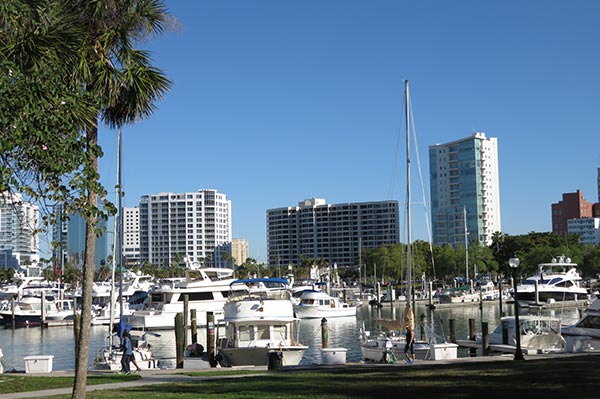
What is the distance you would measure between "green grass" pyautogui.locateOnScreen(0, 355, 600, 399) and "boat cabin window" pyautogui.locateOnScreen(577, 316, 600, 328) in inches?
652

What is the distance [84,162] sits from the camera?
15.2m

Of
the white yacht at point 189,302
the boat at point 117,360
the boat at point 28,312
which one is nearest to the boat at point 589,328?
the boat at point 117,360

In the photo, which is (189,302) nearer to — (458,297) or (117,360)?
(117,360)

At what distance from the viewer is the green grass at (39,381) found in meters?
24.8

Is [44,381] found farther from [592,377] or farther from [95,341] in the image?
[95,341]

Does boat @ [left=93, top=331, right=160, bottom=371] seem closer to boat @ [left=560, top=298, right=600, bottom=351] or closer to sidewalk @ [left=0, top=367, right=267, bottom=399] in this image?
sidewalk @ [left=0, top=367, right=267, bottom=399]

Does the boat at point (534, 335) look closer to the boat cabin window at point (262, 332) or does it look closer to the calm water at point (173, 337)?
the calm water at point (173, 337)

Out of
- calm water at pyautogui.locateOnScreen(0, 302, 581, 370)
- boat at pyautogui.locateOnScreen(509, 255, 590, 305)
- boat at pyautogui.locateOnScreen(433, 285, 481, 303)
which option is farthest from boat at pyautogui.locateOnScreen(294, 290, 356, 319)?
boat at pyautogui.locateOnScreen(433, 285, 481, 303)

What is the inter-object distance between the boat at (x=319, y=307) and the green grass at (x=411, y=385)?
68.0m

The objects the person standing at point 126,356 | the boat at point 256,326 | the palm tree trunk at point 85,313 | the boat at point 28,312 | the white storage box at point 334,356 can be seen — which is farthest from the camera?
the boat at point 28,312

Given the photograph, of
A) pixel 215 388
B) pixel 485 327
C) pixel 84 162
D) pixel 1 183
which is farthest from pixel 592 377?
pixel 485 327

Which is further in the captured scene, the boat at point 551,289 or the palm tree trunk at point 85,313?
the boat at point 551,289

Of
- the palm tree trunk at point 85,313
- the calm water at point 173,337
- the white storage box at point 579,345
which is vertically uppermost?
the palm tree trunk at point 85,313

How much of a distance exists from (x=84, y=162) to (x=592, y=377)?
14.4 metres
